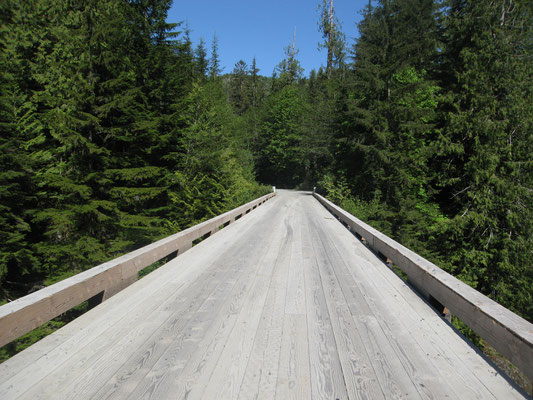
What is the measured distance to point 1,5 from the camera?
15.4 m

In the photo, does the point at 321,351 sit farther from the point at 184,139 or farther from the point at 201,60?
the point at 201,60

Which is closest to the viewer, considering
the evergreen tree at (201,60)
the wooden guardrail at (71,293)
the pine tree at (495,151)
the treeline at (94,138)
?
the wooden guardrail at (71,293)

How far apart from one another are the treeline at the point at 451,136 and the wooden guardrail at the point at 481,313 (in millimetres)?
11043

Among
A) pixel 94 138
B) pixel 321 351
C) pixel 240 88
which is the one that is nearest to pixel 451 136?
pixel 321 351

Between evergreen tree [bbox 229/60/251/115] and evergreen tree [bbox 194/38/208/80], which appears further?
evergreen tree [bbox 229/60/251/115]

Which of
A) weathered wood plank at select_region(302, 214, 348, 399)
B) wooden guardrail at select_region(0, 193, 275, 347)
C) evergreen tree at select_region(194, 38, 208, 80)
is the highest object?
evergreen tree at select_region(194, 38, 208, 80)

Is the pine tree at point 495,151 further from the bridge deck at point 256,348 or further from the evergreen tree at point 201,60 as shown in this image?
the evergreen tree at point 201,60

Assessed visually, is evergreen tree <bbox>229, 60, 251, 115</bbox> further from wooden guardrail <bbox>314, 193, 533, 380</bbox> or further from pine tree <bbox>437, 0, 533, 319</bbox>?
wooden guardrail <bbox>314, 193, 533, 380</bbox>

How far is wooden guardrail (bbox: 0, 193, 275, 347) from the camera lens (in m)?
1.99

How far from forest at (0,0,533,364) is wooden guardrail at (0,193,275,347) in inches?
343

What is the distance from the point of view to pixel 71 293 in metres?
2.55

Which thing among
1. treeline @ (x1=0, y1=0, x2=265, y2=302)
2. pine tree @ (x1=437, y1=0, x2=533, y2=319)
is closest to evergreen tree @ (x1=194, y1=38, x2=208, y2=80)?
treeline @ (x1=0, y1=0, x2=265, y2=302)

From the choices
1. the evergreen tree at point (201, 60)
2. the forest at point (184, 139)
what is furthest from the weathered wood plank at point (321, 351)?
the evergreen tree at point (201, 60)

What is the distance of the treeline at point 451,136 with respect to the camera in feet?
40.5
